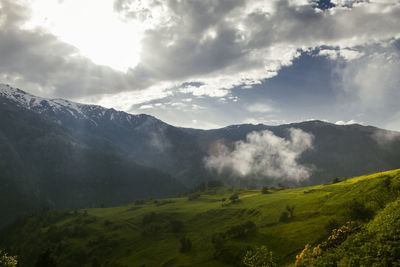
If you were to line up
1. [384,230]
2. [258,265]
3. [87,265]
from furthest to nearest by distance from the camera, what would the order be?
1. [87,265]
2. [258,265]
3. [384,230]

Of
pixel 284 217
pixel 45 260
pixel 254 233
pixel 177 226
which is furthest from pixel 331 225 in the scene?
pixel 177 226

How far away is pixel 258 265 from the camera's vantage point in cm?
6044

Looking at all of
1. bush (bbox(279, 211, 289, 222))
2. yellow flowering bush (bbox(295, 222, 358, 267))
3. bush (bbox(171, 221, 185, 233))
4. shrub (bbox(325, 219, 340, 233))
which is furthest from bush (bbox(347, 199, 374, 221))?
bush (bbox(171, 221, 185, 233))

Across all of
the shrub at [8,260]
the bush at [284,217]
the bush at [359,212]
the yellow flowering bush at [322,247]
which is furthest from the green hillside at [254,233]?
the shrub at [8,260]

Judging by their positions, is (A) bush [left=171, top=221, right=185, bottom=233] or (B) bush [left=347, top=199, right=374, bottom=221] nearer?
(B) bush [left=347, top=199, right=374, bottom=221]

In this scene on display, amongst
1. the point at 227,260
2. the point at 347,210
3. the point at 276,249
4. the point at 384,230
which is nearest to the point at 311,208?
the point at 347,210

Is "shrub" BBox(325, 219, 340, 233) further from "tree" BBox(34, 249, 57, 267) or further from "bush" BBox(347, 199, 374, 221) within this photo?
"tree" BBox(34, 249, 57, 267)

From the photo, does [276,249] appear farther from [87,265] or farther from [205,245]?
[87,265]

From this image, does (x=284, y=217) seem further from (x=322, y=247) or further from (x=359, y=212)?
(x=322, y=247)

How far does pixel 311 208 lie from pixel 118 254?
12703 cm

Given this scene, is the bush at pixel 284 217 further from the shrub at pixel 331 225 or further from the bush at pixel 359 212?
the bush at pixel 359 212

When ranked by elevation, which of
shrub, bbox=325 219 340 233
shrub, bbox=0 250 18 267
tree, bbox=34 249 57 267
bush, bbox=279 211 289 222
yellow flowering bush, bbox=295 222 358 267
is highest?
shrub, bbox=0 250 18 267

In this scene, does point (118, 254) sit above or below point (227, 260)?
below

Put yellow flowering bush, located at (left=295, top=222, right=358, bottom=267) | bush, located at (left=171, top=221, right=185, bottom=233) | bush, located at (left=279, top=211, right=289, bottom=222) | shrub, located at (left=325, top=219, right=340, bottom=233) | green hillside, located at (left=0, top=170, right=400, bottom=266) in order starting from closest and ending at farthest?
yellow flowering bush, located at (left=295, top=222, right=358, bottom=267), green hillside, located at (left=0, top=170, right=400, bottom=266), shrub, located at (left=325, top=219, right=340, bottom=233), bush, located at (left=279, top=211, right=289, bottom=222), bush, located at (left=171, top=221, right=185, bottom=233)
